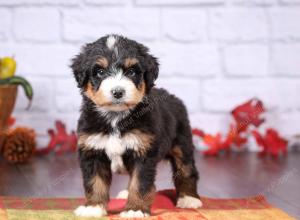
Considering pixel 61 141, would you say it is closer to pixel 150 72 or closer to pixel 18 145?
pixel 18 145

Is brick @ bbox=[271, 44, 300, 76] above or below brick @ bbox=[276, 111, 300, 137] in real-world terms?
above

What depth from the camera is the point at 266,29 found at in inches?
191

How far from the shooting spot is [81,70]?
8.71ft

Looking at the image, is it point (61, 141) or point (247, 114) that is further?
point (61, 141)

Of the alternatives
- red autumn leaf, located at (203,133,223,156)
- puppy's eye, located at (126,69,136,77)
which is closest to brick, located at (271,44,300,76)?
red autumn leaf, located at (203,133,223,156)

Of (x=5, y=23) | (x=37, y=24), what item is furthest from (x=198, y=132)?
(x=5, y=23)

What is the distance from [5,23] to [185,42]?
4.99 ft

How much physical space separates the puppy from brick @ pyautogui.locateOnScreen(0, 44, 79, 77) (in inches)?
84.0

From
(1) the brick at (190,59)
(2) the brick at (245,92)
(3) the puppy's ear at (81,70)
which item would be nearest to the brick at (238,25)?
(1) the brick at (190,59)

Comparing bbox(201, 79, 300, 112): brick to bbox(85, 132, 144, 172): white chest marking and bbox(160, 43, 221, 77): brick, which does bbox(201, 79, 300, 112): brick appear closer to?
bbox(160, 43, 221, 77): brick

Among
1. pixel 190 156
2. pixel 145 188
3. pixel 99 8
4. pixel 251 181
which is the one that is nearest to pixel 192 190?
pixel 190 156

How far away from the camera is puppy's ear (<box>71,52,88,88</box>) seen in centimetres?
264

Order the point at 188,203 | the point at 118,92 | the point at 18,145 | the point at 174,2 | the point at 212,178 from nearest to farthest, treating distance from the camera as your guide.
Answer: the point at 118,92 → the point at 188,203 → the point at 212,178 → the point at 18,145 → the point at 174,2

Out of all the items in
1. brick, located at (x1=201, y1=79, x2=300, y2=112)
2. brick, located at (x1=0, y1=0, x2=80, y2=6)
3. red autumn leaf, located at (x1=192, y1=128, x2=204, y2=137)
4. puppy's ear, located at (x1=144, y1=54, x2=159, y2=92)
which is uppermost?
brick, located at (x1=0, y1=0, x2=80, y2=6)
